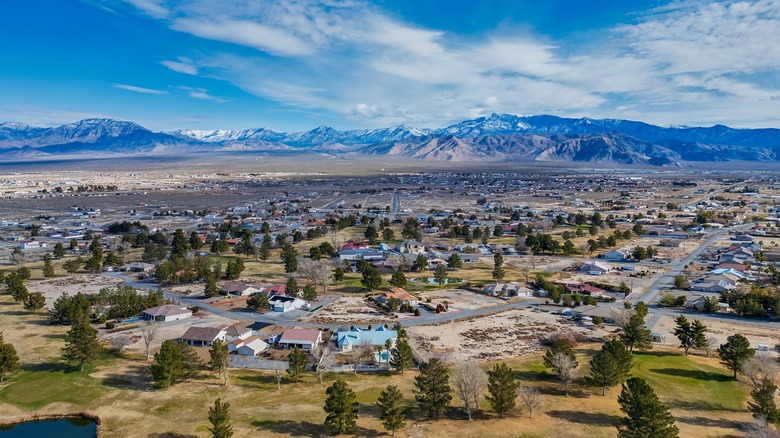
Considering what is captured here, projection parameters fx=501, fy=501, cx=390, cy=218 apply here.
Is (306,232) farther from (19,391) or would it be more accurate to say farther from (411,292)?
(19,391)

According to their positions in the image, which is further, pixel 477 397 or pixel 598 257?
pixel 598 257

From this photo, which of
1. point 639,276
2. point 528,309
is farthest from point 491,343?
point 639,276

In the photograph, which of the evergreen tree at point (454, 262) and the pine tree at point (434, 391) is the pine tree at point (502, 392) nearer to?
the pine tree at point (434, 391)

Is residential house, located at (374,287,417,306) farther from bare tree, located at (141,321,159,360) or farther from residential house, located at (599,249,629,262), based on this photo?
residential house, located at (599,249,629,262)

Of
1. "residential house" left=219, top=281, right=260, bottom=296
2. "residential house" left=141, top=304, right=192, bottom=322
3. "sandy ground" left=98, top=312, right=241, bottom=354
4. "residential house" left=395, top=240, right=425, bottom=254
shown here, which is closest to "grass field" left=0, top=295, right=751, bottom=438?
"sandy ground" left=98, top=312, right=241, bottom=354

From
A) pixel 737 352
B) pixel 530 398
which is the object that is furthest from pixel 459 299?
pixel 737 352

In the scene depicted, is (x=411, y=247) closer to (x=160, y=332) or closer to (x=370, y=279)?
(x=370, y=279)

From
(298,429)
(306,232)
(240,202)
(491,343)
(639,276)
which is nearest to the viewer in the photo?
(298,429)

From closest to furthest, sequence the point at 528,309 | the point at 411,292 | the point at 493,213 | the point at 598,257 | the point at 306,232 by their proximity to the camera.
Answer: the point at 528,309, the point at 411,292, the point at 598,257, the point at 306,232, the point at 493,213
